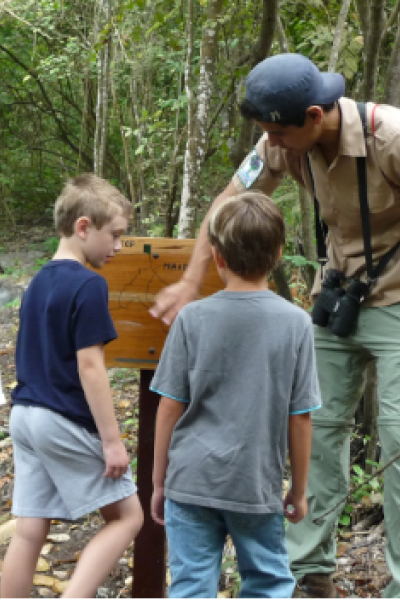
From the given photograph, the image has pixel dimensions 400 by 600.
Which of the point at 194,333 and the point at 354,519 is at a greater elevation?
the point at 194,333

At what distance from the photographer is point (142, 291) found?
243 cm

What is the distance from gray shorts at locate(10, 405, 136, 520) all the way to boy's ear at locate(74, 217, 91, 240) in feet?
2.07

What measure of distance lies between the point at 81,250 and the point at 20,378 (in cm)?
51

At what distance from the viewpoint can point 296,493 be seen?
195cm

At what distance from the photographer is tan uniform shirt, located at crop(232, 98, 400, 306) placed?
235 cm

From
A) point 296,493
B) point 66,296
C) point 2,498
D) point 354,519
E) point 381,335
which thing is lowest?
point 2,498

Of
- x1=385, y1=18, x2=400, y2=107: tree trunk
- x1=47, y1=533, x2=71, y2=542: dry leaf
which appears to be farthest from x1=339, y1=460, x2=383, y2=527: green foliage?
x1=385, y1=18, x2=400, y2=107: tree trunk

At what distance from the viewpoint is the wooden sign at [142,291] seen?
2.42 meters

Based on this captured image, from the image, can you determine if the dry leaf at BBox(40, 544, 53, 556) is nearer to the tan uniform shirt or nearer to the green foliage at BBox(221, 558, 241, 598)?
the green foliage at BBox(221, 558, 241, 598)

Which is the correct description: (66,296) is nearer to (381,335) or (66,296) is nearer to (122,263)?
(122,263)

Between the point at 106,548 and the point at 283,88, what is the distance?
171 cm

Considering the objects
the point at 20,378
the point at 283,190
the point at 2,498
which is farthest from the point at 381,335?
the point at 283,190

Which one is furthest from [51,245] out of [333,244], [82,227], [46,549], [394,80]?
[82,227]

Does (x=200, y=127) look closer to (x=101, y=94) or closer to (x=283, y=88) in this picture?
(x=283, y=88)
